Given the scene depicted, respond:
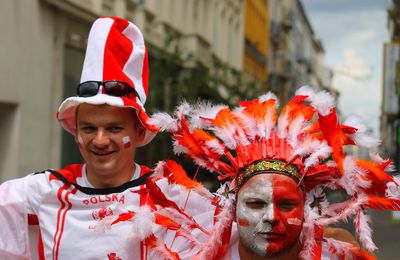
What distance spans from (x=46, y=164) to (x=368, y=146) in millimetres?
11381

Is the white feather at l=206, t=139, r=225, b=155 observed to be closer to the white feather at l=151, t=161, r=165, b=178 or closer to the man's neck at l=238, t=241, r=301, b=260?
the white feather at l=151, t=161, r=165, b=178

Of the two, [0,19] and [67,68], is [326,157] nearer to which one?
[0,19]

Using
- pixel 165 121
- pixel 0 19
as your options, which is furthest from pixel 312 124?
pixel 0 19

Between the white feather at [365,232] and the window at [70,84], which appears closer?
the white feather at [365,232]

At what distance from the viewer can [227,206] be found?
10.3 ft

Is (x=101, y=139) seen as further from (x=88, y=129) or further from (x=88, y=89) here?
(x=88, y=89)

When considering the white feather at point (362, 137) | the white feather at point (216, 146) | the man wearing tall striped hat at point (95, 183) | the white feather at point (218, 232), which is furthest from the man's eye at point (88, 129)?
the white feather at point (362, 137)

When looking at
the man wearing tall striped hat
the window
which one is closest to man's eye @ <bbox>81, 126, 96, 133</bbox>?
the man wearing tall striped hat

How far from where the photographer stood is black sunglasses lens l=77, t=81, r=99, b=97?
12.0 feet

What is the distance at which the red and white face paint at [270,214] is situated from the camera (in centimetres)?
293

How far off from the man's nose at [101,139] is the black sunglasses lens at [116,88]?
215 millimetres

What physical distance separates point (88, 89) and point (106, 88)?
0.09 meters

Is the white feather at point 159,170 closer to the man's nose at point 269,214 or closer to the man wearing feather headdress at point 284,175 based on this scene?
the man wearing feather headdress at point 284,175

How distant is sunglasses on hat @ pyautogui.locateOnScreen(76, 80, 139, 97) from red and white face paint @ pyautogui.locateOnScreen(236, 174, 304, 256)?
98 cm
